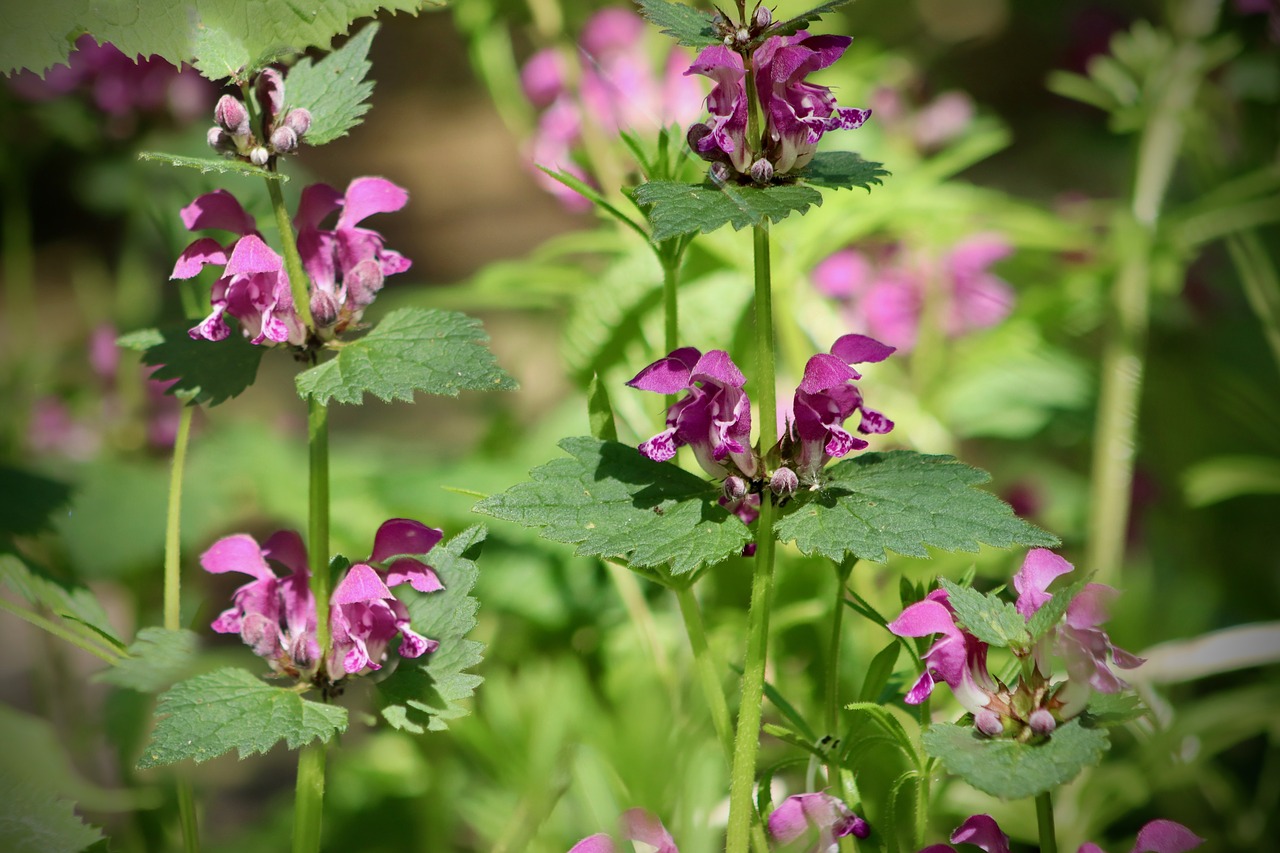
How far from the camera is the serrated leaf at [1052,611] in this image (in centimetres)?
52

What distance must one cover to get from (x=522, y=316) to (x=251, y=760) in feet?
4.57

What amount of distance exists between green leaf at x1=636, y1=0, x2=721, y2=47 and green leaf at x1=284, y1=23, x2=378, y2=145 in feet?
0.55

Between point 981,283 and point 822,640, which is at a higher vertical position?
point 981,283

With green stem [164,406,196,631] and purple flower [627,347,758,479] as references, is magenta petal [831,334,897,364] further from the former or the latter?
green stem [164,406,196,631]

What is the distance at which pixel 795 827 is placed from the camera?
1.99ft

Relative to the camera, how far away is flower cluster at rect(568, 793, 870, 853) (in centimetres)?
60

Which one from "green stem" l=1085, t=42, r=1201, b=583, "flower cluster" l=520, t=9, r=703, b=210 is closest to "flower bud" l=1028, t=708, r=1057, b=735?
"green stem" l=1085, t=42, r=1201, b=583

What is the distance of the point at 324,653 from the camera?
2.04ft

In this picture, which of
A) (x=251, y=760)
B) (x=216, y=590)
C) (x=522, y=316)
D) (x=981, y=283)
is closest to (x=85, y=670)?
(x=216, y=590)

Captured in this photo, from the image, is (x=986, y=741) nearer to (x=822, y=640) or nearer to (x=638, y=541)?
(x=638, y=541)

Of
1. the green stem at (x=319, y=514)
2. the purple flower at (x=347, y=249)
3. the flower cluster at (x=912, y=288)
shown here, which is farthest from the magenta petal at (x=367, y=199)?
the flower cluster at (x=912, y=288)

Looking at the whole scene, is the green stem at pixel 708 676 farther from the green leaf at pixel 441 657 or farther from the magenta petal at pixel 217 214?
the magenta petal at pixel 217 214

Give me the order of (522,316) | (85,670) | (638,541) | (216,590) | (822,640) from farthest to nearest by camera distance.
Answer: (522,316) < (216,590) < (85,670) < (822,640) < (638,541)

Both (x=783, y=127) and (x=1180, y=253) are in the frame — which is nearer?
(x=783, y=127)
